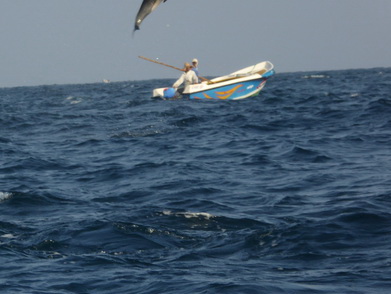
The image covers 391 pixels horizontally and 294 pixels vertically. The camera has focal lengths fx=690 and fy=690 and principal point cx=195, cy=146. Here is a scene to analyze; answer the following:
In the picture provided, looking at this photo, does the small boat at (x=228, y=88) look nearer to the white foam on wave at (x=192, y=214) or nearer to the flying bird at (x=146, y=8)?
the white foam on wave at (x=192, y=214)

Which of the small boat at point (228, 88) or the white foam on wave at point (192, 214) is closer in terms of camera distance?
the white foam on wave at point (192, 214)

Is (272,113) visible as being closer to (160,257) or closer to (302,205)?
(302,205)

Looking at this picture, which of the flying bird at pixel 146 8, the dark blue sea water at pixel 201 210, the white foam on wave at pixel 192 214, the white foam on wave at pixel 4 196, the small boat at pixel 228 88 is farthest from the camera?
the small boat at pixel 228 88

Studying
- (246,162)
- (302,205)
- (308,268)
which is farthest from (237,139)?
(308,268)

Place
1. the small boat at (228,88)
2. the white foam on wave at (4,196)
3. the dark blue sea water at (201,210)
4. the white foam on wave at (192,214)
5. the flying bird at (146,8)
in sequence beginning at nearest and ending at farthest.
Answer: the flying bird at (146,8) < the dark blue sea water at (201,210) < the white foam on wave at (192,214) < the white foam on wave at (4,196) < the small boat at (228,88)

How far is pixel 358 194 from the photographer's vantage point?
437 inches

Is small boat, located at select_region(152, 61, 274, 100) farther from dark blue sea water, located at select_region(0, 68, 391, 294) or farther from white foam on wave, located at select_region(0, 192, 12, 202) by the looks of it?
white foam on wave, located at select_region(0, 192, 12, 202)

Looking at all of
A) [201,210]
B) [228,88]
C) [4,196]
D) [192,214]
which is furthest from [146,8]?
[228,88]

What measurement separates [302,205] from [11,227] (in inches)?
173

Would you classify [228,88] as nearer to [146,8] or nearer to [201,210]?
[201,210]

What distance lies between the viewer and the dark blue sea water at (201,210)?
24.5 ft

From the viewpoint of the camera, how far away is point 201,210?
1060 centimetres

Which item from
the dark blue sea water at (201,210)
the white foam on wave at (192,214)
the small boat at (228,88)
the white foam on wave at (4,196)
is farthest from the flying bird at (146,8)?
the small boat at (228,88)

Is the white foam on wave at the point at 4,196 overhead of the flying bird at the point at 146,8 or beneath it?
beneath
